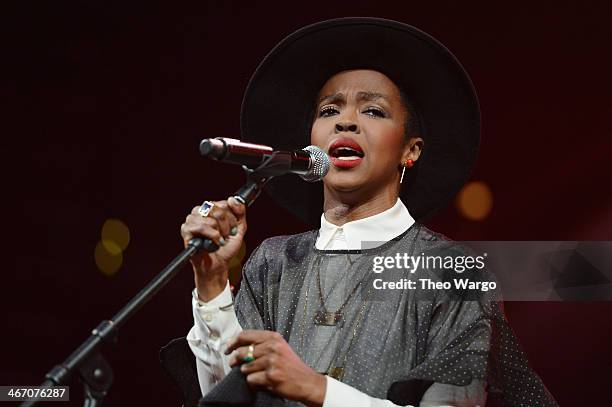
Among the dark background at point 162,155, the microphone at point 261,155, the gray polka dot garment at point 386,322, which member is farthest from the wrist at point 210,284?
the dark background at point 162,155

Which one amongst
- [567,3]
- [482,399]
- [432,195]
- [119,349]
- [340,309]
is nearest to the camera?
[482,399]

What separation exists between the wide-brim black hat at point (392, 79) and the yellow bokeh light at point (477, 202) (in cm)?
53

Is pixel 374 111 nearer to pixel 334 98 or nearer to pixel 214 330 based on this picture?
pixel 334 98

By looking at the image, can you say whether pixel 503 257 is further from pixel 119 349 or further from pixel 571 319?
pixel 119 349

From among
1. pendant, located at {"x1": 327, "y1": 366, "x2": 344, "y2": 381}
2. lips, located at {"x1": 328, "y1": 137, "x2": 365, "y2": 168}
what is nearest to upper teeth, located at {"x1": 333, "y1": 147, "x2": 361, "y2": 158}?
lips, located at {"x1": 328, "y1": 137, "x2": 365, "y2": 168}

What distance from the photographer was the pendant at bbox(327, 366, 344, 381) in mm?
1679

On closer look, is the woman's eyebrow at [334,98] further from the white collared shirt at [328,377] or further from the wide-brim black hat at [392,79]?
the white collared shirt at [328,377]

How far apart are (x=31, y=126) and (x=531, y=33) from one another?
167 centimetres

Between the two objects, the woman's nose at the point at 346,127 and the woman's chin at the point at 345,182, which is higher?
the woman's nose at the point at 346,127

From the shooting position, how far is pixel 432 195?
6.81 feet

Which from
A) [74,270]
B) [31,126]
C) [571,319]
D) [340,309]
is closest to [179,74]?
[31,126]

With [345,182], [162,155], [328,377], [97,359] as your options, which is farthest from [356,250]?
[162,155]

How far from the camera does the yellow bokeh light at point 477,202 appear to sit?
2.58 m

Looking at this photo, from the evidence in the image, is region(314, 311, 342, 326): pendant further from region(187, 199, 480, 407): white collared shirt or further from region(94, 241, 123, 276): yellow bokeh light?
region(94, 241, 123, 276): yellow bokeh light
